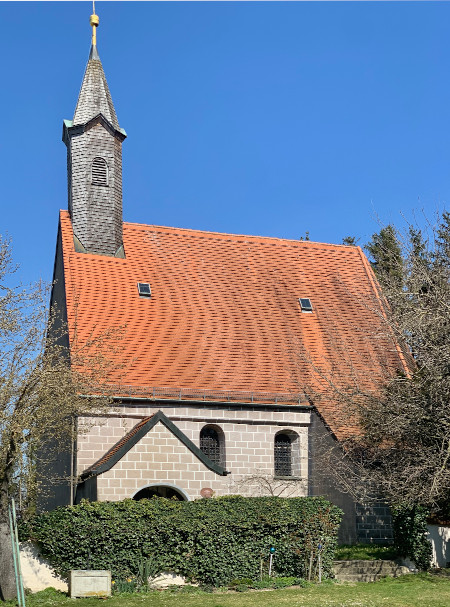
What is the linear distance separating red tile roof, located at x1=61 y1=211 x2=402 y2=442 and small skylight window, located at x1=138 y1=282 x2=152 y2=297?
15cm

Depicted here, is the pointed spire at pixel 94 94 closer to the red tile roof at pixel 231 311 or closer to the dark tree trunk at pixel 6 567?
the red tile roof at pixel 231 311

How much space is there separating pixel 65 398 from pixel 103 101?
43.3ft

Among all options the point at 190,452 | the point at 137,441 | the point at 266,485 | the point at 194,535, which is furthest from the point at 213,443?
the point at 194,535

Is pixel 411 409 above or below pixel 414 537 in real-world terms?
above

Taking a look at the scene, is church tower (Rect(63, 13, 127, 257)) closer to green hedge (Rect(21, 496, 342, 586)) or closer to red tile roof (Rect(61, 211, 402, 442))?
red tile roof (Rect(61, 211, 402, 442))

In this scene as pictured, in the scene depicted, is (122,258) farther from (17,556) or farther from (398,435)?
(17,556)

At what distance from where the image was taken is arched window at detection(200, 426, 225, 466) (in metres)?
24.1

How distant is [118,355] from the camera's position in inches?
939

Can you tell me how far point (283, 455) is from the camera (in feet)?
81.6

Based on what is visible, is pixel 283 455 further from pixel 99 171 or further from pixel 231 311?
pixel 99 171

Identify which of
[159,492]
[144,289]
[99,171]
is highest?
[99,171]

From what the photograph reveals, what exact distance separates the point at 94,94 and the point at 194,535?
1529 centimetres

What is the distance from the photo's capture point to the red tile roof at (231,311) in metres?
24.5

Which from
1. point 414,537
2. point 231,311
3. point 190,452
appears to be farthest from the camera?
point 231,311
